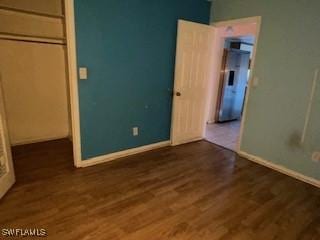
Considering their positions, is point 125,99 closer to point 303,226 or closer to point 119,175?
point 119,175

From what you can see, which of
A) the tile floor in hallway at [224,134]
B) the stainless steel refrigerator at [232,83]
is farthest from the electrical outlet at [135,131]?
the stainless steel refrigerator at [232,83]

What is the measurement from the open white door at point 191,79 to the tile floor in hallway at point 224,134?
17.1 inches

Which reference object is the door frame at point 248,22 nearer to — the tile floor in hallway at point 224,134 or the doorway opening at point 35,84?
the tile floor in hallway at point 224,134

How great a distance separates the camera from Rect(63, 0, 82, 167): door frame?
235 centimetres

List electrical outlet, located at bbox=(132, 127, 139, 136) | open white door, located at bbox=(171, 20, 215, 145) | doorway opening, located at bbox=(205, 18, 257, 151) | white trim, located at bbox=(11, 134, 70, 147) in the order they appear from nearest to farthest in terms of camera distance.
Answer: electrical outlet, located at bbox=(132, 127, 139, 136)
open white door, located at bbox=(171, 20, 215, 145)
white trim, located at bbox=(11, 134, 70, 147)
doorway opening, located at bbox=(205, 18, 257, 151)

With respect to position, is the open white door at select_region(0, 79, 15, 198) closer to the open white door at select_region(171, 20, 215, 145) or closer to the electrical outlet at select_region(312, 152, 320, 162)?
the open white door at select_region(171, 20, 215, 145)

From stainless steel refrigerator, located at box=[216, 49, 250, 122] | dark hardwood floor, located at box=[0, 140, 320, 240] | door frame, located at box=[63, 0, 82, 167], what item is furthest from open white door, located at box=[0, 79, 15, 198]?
stainless steel refrigerator, located at box=[216, 49, 250, 122]

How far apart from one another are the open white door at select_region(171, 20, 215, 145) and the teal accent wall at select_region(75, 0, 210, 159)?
4.7 inches

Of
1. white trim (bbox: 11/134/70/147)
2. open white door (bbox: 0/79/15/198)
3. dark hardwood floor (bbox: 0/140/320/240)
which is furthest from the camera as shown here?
white trim (bbox: 11/134/70/147)

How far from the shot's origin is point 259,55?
304 centimetres

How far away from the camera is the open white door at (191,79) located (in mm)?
3336

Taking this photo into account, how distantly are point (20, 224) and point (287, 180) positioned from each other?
291 centimetres

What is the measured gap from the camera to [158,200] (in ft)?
7.34

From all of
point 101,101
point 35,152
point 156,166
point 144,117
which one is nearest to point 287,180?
point 156,166
